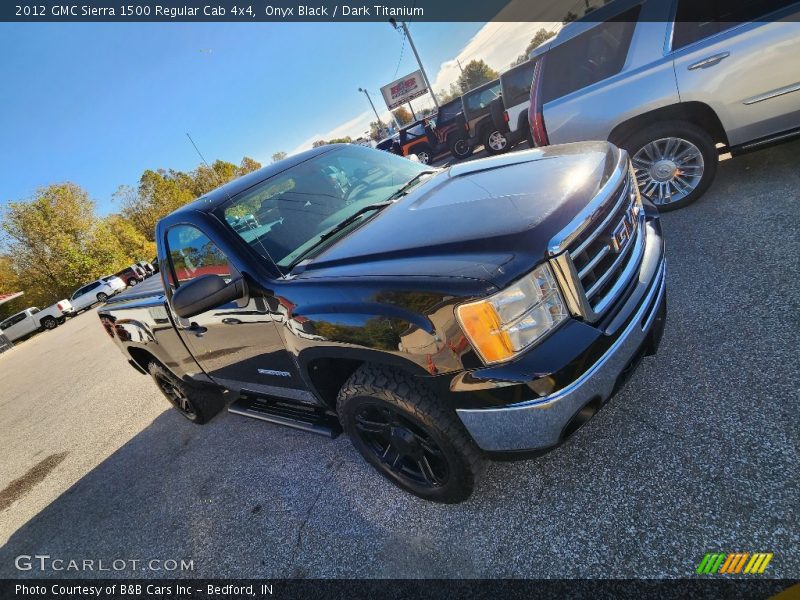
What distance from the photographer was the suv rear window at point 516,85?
879 cm

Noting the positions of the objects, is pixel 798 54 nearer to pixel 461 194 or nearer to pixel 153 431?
pixel 461 194

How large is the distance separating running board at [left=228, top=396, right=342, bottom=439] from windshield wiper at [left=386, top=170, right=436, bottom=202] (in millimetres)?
1432

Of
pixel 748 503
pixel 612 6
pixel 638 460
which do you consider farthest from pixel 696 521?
pixel 612 6

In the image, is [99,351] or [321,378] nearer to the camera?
[321,378]

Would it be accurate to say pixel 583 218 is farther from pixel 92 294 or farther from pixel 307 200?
pixel 92 294

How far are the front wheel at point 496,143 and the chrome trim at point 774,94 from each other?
8355 mm

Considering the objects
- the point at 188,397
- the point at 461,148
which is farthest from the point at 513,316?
the point at 461,148

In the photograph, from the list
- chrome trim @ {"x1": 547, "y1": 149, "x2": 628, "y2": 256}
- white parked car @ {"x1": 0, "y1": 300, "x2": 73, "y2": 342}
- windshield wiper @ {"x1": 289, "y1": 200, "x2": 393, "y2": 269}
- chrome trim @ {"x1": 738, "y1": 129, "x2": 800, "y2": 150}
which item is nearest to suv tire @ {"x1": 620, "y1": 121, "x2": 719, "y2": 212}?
chrome trim @ {"x1": 738, "y1": 129, "x2": 800, "y2": 150}

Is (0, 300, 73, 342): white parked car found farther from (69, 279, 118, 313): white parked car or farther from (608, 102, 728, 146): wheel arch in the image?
(608, 102, 728, 146): wheel arch

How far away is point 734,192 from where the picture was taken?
414 cm

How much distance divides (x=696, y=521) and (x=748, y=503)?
0.21 meters

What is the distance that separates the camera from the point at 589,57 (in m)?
4.20

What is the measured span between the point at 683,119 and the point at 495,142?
8.57 m

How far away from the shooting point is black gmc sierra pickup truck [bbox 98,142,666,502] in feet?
5.15
